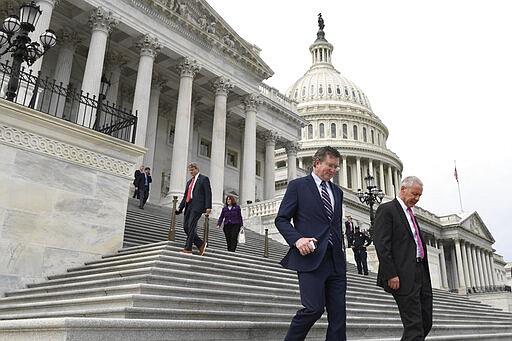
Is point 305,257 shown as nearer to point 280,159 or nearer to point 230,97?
point 230,97

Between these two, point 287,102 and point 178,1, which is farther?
point 287,102

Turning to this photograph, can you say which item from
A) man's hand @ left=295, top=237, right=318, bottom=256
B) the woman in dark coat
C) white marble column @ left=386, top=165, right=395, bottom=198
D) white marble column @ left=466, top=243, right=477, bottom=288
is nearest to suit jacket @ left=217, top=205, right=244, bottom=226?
the woman in dark coat

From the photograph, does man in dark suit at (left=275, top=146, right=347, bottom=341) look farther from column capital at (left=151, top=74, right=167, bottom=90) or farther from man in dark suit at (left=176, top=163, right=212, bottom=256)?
column capital at (left=151, top=74, right=167, bottom=90)

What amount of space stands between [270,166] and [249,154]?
5.23 m

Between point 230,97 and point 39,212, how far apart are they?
901 inches

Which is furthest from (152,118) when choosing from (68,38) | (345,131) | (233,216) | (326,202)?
(345,131)

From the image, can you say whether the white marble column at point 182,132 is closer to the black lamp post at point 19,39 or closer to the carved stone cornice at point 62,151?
the carved stone cornice at point 62,151

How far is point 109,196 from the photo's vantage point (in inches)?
398

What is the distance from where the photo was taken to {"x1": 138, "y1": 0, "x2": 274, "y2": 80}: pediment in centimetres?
2509

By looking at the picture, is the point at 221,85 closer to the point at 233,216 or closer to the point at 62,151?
the point at 233,216

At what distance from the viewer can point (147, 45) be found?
23734 mm

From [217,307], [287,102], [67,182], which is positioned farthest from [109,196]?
[287,102]

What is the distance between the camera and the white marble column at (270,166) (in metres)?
33.3

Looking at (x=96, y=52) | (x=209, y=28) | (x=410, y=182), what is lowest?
(x=410, y=182)
